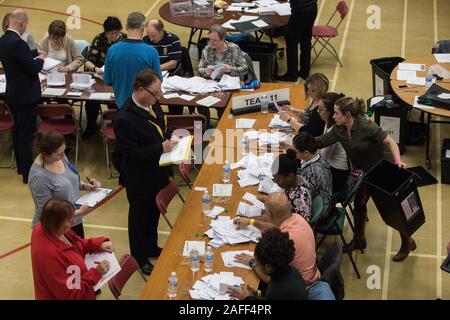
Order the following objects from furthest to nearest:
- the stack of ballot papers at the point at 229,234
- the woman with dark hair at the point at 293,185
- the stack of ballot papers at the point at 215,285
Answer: the woman with dark hair at the point at 293,185
the stack of ballot papers at the point at 229,234
the stack of ballot papers at the point at 215,285

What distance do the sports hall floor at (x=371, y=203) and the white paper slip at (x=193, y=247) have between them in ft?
3.69

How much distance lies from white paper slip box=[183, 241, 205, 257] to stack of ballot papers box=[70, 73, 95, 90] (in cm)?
361

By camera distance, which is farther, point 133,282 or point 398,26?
point 398,26

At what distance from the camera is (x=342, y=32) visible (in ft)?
41.1

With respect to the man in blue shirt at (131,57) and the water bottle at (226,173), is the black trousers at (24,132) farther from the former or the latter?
the water bottle at (226,173)

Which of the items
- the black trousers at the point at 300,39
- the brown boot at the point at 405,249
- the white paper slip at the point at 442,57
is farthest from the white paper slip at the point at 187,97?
the white paper slip at the point at 442,57

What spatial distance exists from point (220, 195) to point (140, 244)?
95 cm

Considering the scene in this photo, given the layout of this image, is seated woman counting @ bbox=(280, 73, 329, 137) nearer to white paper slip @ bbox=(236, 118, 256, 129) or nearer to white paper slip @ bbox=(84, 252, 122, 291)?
white paper slip @ bbox=(236, 118, 256, 129)

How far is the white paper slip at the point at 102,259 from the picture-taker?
5.33 metres

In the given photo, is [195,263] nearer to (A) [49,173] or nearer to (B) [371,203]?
(A) [49,173]

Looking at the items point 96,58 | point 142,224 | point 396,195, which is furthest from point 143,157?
point 96,58

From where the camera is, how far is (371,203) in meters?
8.00
